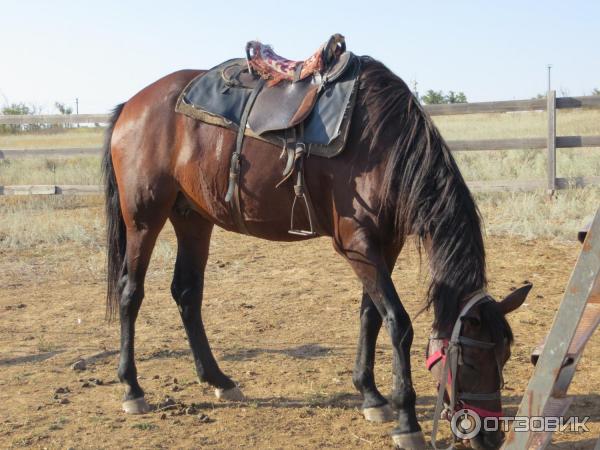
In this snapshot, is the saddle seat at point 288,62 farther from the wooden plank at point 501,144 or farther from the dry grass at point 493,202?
the wooden plank at point 501,144

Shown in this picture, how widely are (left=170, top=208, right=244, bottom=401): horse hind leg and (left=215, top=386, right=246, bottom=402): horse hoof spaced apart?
0.22 ft

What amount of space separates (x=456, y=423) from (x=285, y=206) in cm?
155

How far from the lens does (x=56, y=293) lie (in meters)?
7.04

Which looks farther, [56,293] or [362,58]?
[56,293]

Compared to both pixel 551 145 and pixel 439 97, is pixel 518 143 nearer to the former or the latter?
pixel 551 145

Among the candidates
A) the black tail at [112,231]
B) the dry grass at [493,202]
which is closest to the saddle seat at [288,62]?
the black tail at [112,231]

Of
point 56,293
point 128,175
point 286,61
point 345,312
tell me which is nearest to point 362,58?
point 286,61

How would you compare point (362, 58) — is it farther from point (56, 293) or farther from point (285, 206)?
point (56, 293)

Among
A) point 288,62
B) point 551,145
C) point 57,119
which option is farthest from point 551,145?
point 57,119

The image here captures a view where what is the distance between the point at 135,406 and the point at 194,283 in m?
0.94

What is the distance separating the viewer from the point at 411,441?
11.8ft

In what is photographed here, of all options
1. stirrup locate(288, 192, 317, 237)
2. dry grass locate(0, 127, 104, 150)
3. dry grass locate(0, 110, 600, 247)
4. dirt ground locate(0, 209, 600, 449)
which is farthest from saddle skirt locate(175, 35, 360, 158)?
dry grass locate(0, 127, 104, 150)

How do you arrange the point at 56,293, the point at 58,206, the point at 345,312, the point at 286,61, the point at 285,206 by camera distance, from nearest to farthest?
1. the point at 285,206
2. the point at 286,61
3. the point at 345,312
4. the point at 56,293
5. the point at 58,206

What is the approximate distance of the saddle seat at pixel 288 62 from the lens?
160 inches
